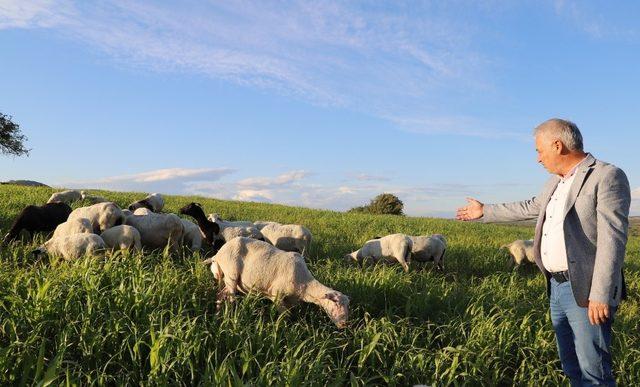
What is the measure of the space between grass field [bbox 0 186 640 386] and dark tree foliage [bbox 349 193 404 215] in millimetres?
41525

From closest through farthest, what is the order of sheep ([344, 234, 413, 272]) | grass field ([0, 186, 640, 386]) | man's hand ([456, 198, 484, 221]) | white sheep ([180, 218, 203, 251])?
grass field ([0, 186, 640, 386]) → man's hand ([456, 198, 484, 221]) → white sheep ([180, 218, 203, 251]) → sheep ([344, 234, 413, 272])

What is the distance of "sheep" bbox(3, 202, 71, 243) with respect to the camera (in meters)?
10.3

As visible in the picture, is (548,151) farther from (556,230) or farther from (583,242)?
(583,242)

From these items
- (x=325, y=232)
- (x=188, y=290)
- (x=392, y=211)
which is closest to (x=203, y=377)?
(x=188, y=290)

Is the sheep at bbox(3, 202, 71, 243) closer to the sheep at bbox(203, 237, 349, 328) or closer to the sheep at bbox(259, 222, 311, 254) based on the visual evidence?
the sheep at bbox(259, 222, 311, 254)

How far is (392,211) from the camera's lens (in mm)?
49656

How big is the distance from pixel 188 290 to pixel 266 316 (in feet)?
3.48

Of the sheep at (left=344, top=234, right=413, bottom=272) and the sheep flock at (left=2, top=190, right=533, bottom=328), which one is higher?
the sheep flock at (left=2, top=190, right=533, bottom=328)

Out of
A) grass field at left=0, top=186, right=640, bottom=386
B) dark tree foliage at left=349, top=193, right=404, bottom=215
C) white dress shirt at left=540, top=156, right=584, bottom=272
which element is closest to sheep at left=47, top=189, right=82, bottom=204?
grass field at left=0, top=186, right=640, bottom=386

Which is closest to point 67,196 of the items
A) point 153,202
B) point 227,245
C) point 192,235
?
point 153,202

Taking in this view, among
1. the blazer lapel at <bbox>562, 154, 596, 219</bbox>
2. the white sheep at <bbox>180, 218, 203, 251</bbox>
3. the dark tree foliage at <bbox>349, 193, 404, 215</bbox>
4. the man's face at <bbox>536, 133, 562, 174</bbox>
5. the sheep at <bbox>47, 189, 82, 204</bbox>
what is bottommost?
the dark tree foliage at <bbox>349, 193, 404, 215</bbox>

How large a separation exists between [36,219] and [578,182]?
1039cm

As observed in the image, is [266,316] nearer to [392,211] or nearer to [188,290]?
[188,290]

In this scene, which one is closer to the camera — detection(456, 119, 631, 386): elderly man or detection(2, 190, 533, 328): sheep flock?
detection(456, 119, 631, 386): elderly man
